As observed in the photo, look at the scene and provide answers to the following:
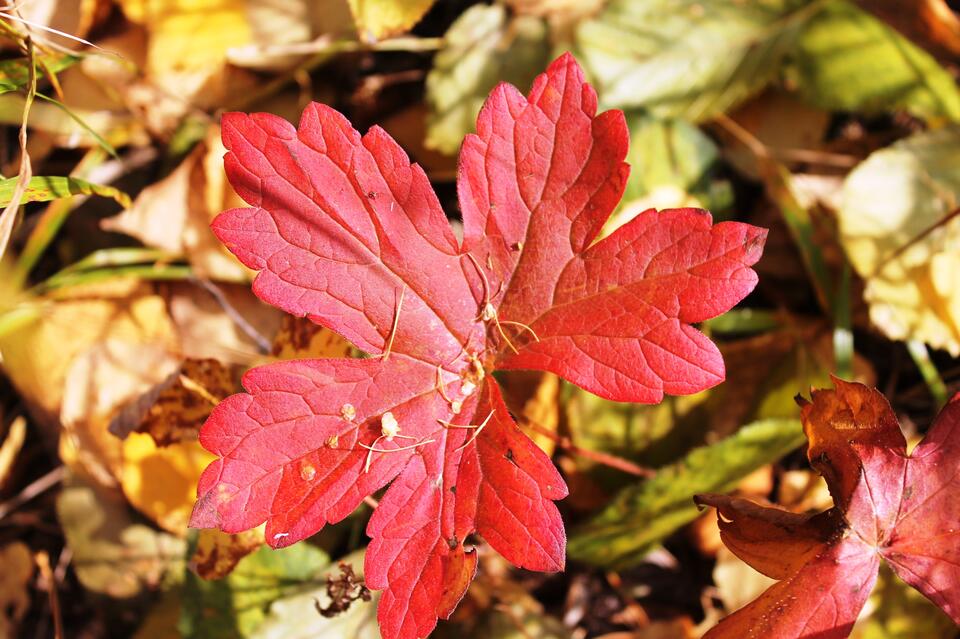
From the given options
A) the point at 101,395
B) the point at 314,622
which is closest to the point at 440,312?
the point at 314,622

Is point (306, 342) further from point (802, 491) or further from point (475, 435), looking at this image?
point (802, 491)

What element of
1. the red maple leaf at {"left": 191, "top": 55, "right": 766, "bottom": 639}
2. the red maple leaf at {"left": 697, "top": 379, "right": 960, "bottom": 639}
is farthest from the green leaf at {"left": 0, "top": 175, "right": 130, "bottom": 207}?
the red maple leaf at {"left": 697, "top": 379, "right": 960, "bottom": 639}

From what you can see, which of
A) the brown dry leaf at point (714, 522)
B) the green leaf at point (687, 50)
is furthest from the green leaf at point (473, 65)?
the brown dry leaf at point (714, 522)

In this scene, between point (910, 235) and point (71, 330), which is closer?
point (910, 235)

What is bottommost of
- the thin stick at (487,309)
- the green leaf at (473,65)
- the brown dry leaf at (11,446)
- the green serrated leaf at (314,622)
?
the green serrated leaf at (314,622)

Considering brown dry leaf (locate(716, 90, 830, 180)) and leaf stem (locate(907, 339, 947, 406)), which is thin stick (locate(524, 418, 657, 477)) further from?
brown dry leaf (locate(716, 90, 830, 180))

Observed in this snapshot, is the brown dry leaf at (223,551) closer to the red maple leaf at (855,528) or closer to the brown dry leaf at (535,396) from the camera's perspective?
the brown dry leaf at (535,396)
